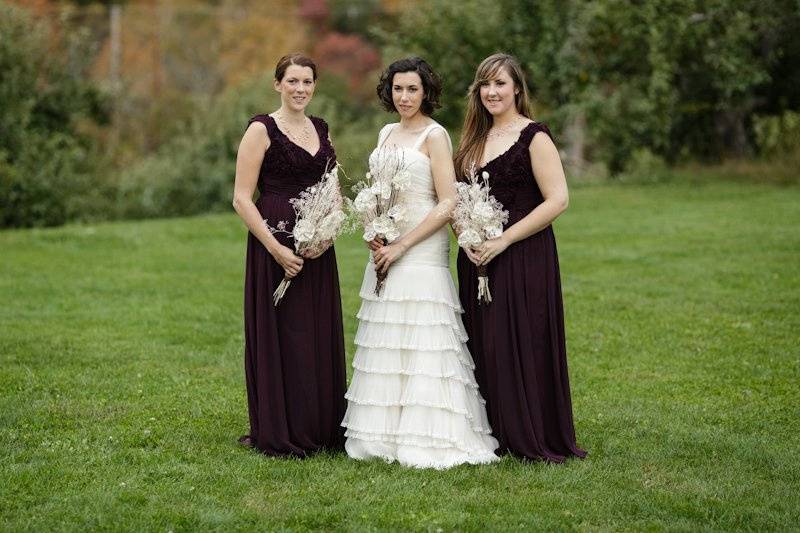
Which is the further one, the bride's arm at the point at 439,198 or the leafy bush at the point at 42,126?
the leafy bush at the point at 42,126

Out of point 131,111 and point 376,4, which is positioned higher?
point 376,4

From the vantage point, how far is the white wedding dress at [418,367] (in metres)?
6.56

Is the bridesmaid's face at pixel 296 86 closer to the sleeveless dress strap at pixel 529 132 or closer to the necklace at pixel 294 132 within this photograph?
the necklace at pixel 294 132

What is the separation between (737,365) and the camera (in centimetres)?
969

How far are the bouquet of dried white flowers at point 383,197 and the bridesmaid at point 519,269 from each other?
0.46 metres

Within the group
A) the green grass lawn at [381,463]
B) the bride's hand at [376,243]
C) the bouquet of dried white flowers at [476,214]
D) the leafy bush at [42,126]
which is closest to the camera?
the green grass lawn at [381,463]

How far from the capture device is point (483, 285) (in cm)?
663

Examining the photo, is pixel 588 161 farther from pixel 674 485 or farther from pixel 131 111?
pixel 674 485

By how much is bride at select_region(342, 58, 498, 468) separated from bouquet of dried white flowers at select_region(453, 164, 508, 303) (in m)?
0.09

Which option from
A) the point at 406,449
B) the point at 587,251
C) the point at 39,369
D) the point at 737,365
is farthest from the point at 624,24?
the point at 406,449

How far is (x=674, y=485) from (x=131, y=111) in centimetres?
3238

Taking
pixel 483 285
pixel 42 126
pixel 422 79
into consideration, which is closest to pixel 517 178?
pixel 483 285

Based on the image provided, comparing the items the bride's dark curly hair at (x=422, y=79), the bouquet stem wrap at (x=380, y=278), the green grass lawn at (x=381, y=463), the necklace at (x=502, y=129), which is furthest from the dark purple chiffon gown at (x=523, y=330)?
the bouquet stem wrap at (x=380, y=278)

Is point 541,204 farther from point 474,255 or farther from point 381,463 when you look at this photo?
point 381,463
